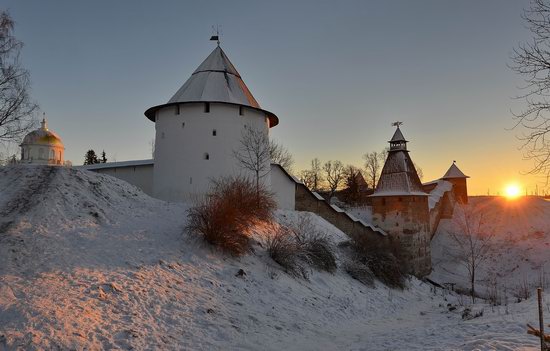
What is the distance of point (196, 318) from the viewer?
23.0 ft

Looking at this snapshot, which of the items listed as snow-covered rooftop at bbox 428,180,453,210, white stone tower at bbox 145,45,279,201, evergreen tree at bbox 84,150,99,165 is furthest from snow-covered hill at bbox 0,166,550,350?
evergreen tree at bbox 84,150,99,165

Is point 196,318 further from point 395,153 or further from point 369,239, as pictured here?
point 395,153

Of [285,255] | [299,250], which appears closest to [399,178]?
[299,250]

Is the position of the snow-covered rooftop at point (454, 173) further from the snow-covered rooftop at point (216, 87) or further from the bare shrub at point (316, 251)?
the bare shrub at point (316, 251)

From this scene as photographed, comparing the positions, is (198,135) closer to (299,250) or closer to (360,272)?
(299,250)

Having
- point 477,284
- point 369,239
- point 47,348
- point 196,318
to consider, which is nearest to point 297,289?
point 196,318

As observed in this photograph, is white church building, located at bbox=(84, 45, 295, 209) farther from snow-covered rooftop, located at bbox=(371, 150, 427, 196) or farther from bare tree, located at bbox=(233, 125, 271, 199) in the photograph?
snow-covered rooftop, located at bbox=(371, 150, 427, 196)

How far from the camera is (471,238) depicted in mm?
25766

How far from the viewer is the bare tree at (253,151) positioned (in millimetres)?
18109

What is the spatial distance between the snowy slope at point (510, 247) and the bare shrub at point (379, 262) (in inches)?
317

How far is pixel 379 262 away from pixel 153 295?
33.2 feet

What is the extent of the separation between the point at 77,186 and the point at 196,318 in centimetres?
625

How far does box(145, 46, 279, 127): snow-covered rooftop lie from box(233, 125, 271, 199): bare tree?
4.13 ft

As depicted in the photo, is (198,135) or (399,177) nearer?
(198,135)
